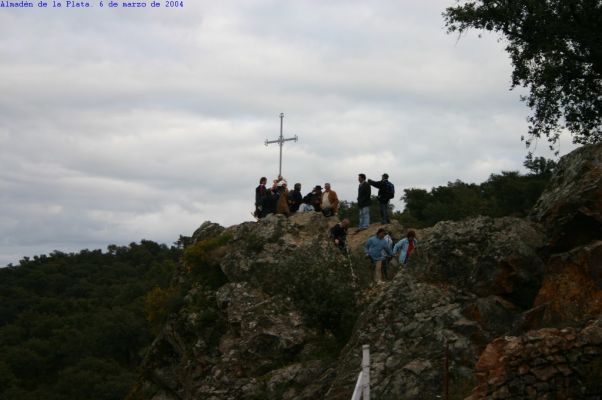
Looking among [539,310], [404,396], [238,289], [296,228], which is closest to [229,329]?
[238,289]

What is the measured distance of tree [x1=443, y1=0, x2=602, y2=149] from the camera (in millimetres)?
22016

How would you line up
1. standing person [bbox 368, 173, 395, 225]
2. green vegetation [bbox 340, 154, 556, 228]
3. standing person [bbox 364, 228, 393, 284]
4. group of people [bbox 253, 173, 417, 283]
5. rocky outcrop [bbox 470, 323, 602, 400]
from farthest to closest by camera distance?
1. green vegetation [bbox 340, 154, 556, 228]
2. standing person [bbox 368, 173, 395, 225]
3. group of people [bbox 253, 173, 417, 283]
4. standing person [bbox 364, 228, 393, 284]
5. rocky outcrop [bbox 470, 323, 602, 400]

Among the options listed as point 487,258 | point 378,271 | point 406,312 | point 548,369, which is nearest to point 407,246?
point 378,271

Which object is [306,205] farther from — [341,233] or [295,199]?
[341,233]

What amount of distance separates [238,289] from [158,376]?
114 inches

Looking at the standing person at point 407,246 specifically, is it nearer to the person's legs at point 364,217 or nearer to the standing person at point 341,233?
the standing person at point 341,233

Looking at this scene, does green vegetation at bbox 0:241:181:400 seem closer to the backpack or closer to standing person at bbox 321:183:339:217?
standing person at bbox 321:183:339:217

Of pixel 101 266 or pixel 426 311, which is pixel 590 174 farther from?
pixel 101 266

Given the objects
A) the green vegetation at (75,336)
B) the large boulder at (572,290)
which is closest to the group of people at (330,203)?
the large boulder at (572,290)

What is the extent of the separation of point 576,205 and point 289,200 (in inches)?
473

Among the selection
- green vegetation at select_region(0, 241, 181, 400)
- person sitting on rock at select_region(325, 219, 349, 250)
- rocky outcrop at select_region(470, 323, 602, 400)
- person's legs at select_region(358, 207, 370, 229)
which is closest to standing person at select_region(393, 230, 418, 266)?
person sitting on rock at select_region(325, 219, 349, 250)

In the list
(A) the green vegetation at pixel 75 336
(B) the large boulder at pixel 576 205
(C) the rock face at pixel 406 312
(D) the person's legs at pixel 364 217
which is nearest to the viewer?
(C) the rock face at pixel 406 312

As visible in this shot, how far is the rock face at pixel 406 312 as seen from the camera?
11.0 meters

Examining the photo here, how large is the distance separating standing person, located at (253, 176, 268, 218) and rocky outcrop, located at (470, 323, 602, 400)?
15.6m
